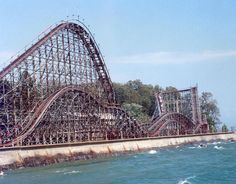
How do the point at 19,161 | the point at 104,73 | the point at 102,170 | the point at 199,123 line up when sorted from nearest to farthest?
the point at 102,170
the point at 19,161
the point at 104,73
the point at 199,123

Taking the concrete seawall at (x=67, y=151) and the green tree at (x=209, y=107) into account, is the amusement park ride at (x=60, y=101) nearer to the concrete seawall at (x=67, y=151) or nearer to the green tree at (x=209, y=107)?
the concrete seawall at (x=67, y=151)

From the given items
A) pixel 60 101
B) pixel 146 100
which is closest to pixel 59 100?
pixel 60 101

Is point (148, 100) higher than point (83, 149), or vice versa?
point (148, 100)

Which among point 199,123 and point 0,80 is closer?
point 0,80

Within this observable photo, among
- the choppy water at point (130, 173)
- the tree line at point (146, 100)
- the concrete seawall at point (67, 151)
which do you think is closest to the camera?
the choppy water at point (130, 173)

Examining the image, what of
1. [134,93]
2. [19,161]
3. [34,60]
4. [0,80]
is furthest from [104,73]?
[134,93]

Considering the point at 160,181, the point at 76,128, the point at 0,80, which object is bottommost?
the point at 160,181

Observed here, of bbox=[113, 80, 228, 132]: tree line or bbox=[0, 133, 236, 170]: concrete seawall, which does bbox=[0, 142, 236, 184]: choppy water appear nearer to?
bbox=[0, 133, 236, 170]: concrete seawall

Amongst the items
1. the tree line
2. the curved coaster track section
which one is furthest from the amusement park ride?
the tree line

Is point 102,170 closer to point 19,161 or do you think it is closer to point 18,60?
point 19,161

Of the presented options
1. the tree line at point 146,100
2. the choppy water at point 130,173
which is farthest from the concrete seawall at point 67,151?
the tree line at point 146,100
